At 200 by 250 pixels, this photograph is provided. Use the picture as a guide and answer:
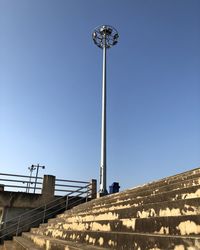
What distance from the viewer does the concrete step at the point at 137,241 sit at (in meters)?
2.26

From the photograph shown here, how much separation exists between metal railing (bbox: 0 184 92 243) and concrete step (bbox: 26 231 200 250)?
8093mm

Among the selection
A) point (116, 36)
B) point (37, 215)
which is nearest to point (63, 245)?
point (37, 215)

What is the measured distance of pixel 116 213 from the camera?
453cm

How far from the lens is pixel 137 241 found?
2896mm

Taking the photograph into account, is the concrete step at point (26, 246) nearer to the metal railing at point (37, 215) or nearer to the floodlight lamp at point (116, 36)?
the metal railing at point (37, 215)

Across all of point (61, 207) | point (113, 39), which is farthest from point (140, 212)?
point (113, 39)

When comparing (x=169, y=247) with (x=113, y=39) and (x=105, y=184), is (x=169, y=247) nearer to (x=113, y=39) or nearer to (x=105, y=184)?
(x=105, y=184)

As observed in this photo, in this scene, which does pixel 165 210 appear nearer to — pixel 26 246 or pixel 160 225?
pixel 160 225

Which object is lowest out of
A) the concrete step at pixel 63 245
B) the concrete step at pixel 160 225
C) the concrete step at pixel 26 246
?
the concrete step at pixel 26 246

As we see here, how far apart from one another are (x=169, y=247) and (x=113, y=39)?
1543cm

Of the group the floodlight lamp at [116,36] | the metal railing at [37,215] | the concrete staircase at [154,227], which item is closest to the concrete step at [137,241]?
the concrete staircase at [154,227]

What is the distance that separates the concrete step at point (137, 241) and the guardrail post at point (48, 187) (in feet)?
27.8

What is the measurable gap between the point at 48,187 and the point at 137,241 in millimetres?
10450

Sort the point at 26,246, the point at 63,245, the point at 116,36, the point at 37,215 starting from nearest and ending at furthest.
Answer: the point at 63,245 → the point at 26,246 → the point at 37,215 → the point at 116,36
